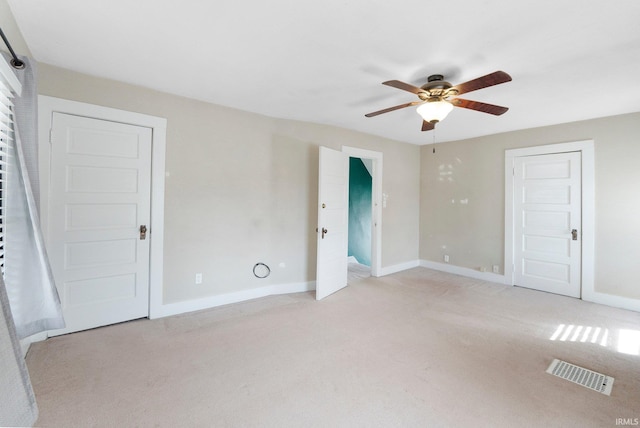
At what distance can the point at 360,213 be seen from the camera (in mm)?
6234

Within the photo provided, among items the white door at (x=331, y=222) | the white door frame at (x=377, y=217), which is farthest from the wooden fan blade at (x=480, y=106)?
the white door frame at (x=377, y=217)

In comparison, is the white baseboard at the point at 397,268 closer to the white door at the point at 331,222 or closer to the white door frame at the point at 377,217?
the white door frame at the point at 377,217

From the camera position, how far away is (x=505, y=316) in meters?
3.25

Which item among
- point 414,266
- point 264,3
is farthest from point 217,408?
point 414,266

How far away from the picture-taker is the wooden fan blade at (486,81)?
1836mm

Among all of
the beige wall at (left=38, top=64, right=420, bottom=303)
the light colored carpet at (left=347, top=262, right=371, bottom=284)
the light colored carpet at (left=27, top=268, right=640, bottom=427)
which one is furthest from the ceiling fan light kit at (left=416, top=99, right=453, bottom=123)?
the light colored carpet at (left=347, top=262, right=371, bottom=284)

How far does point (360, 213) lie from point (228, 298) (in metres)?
3.58

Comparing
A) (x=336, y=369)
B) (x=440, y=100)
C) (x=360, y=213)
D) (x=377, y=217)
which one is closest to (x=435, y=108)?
(x=440, y=100)

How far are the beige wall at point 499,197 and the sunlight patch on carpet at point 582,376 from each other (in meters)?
2.19

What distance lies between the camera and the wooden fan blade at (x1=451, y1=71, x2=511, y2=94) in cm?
184

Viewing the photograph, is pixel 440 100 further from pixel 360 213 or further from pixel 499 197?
pixel 360 213

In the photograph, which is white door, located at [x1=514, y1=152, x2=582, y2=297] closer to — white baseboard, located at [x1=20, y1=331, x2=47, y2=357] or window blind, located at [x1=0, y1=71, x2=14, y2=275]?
window blind, located at [x1=0, y1=71, x2=14, y2=275]

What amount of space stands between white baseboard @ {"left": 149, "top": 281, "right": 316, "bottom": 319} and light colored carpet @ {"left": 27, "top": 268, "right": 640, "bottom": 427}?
0.13 m

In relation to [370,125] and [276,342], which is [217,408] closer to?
[276,342]
